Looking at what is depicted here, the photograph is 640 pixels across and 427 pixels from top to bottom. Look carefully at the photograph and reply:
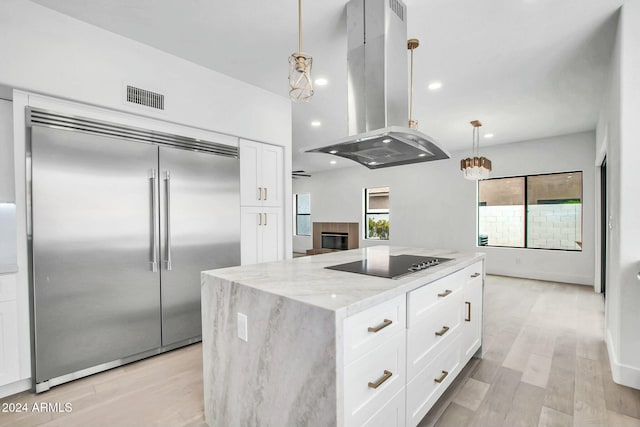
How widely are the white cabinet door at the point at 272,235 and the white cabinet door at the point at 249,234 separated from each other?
7 centimetres

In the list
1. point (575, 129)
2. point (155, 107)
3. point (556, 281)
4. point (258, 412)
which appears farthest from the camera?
point (556, 281)

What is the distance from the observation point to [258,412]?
1.40 meters

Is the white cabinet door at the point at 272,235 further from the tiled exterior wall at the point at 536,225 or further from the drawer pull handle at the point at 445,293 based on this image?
the tiled exterior wall at the point at 536,225

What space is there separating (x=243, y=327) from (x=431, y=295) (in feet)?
3.44

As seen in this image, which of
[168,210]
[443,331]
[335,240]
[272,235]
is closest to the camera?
[443,331]

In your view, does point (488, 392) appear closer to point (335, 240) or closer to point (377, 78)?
point (377, 78)

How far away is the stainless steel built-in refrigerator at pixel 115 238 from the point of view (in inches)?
85.6

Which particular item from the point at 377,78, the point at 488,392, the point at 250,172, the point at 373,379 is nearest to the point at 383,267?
the point at 373,379

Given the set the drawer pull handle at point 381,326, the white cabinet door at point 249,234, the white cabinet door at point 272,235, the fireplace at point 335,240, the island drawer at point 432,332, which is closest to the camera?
the drawer pull handle at point 381,326

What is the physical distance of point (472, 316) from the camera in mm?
2422

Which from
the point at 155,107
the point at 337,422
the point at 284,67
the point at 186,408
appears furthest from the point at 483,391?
the point at 155,107

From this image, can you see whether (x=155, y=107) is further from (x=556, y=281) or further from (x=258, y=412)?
(x=556, y=281)

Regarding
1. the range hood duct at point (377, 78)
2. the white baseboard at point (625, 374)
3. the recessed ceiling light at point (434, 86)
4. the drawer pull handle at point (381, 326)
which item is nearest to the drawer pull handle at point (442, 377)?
the drawer pull handle at point (381, 326)

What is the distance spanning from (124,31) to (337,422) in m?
3.08
